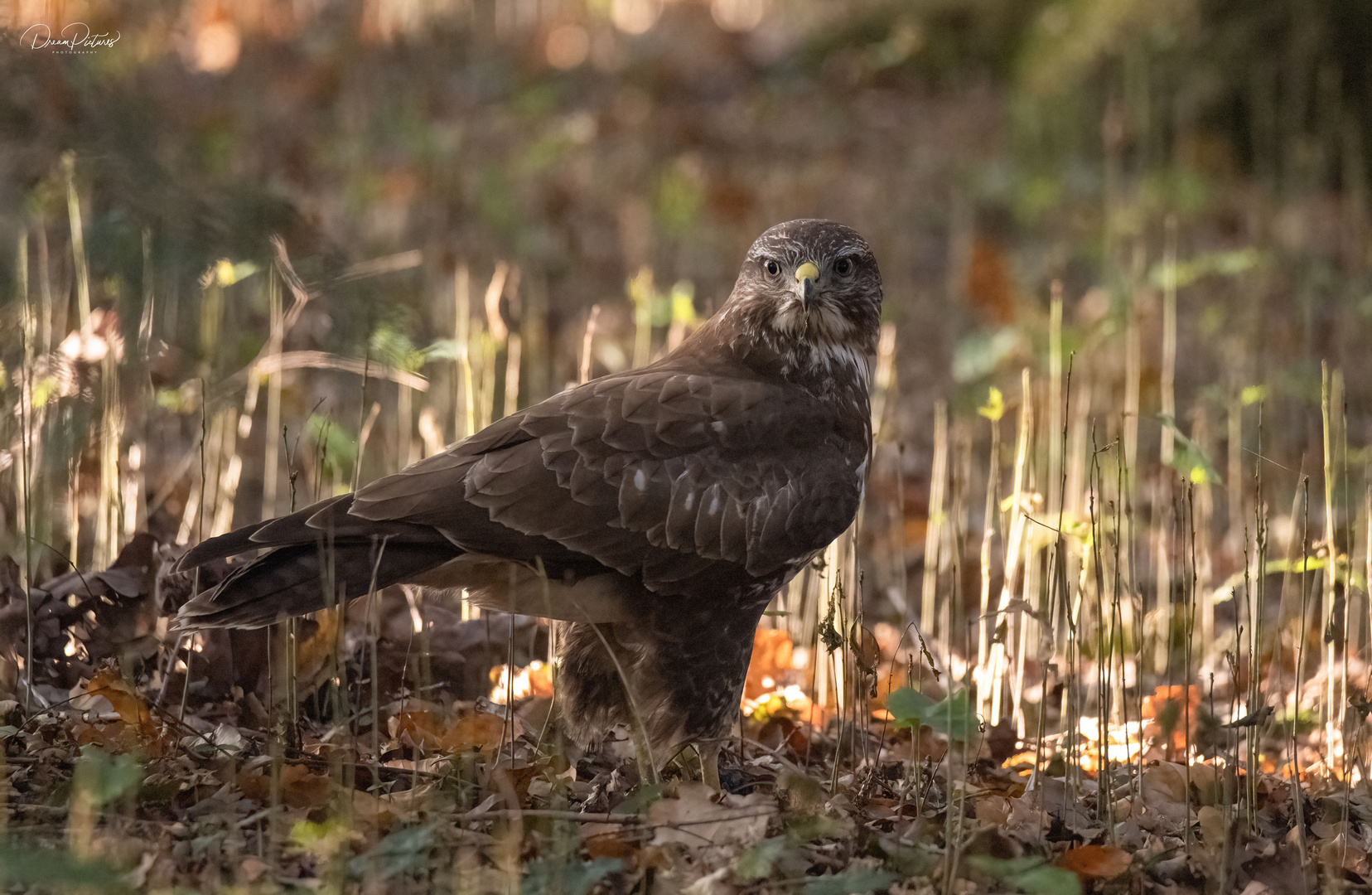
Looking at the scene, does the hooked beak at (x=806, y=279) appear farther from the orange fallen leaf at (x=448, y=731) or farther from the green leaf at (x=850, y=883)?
the green leaf at (x=850, y=883)

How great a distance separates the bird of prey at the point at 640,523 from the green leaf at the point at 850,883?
0.80 meters

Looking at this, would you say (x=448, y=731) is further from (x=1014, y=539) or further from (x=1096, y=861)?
(x=1014, y=539)

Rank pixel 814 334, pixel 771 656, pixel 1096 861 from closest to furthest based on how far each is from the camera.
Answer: pixel 1096 861, pixel 814 334, pixel 771 656

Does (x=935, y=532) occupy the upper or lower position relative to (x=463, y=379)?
lower

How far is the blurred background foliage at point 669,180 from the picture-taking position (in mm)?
3043

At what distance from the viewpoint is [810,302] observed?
3840 mm

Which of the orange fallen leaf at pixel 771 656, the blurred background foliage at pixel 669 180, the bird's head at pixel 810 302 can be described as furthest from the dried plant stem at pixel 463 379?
the orange fallen leaf at pixel 771 656

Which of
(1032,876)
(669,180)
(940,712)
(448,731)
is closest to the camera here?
(1032,876)

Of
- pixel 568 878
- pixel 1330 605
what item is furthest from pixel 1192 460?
pixel 568 878

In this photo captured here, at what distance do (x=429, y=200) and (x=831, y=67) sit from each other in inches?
174

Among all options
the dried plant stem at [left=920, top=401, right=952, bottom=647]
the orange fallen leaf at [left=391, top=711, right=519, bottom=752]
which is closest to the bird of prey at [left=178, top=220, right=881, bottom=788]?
the orange fallen leaf at [left=391, top=711, right=519, bottom=752]
